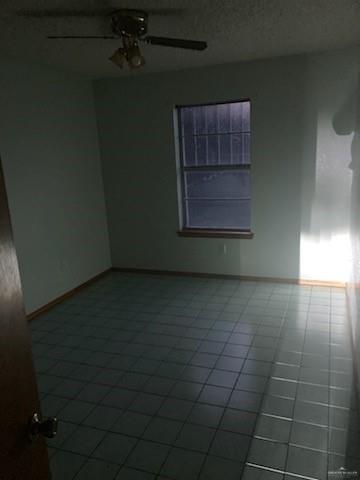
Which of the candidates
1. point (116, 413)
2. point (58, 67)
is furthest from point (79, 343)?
point (58, 67)

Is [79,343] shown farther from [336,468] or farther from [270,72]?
[270,72]

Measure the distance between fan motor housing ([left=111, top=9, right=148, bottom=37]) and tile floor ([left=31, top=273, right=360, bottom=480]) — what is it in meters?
2.29

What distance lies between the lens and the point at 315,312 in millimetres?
3375

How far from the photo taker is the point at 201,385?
2.44 metres

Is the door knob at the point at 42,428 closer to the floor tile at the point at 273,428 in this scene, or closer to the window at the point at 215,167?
the floor tile at the point at 273,428

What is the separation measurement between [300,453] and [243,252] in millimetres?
2567

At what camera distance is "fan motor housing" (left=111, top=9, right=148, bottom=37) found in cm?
231

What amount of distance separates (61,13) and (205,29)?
101 cm

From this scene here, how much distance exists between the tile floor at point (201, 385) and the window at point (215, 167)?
0.93 m

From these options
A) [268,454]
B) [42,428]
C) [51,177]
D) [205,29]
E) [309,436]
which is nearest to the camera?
[42,428]

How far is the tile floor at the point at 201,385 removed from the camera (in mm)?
1857

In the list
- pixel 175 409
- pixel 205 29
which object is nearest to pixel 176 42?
pixel 205 29

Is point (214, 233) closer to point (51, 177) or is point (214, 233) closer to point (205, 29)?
point (51, 177)

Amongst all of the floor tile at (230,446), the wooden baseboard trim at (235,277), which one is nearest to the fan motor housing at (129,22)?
the floor tile at (230,446)
